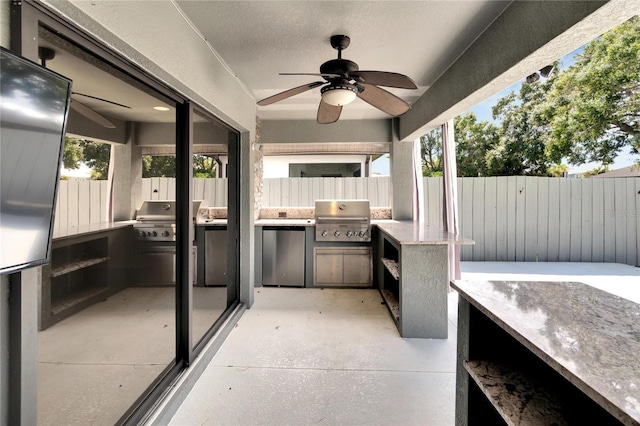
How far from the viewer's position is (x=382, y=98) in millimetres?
2387

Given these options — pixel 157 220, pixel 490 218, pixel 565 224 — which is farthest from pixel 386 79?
pixel 565 224

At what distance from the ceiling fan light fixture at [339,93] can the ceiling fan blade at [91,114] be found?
1420 mm

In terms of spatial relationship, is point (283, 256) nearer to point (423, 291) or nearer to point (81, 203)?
point (423, 291)

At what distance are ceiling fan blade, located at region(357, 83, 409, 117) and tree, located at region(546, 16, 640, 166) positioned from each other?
185 inches

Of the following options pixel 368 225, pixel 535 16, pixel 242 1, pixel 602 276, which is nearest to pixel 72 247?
pixel 242 1

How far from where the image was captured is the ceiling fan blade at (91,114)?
1297mm

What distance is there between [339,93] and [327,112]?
65cm

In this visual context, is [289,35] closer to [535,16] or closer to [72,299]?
[535,16]

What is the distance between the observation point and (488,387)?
111 cm

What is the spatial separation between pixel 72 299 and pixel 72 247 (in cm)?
34

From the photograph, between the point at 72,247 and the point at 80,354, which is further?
the point at 80,354

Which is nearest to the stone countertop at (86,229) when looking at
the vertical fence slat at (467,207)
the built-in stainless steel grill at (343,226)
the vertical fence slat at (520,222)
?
the built-in stainless steel grill at (343,226)

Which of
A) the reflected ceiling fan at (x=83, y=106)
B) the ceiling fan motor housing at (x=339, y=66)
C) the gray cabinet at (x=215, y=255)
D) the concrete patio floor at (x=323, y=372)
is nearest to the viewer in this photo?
the reflected ceiling fan at (x=83, y=106)

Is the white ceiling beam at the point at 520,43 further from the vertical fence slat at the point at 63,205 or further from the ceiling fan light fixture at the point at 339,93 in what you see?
the vertical fence slat at the point at 63,205
